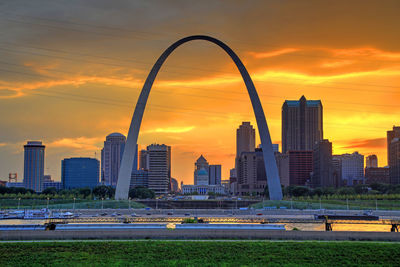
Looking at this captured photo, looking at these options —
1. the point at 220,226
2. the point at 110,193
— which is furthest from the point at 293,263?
the point at 110,193

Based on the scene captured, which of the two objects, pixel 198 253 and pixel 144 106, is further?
pixel 144 106

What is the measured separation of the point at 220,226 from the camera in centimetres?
4153

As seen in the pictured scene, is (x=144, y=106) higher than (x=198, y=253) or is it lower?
higher

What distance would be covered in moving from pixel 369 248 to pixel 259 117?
6188 centimetres

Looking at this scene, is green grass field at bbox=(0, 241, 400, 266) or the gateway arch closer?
green grass field at bbox=(0, 241, 400, 266)

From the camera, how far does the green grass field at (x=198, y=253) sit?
29.9 meters

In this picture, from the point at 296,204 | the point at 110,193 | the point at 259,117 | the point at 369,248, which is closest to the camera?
the point at 369,248

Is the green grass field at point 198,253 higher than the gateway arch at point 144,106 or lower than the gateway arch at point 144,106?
lower

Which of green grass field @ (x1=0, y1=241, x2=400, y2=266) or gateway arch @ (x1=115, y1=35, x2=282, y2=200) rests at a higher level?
gateway arch @ (x1=115, y1=35, x2=282, y2=200)

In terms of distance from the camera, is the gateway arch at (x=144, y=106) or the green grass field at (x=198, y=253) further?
the gateway arch at (x=144, y=106)

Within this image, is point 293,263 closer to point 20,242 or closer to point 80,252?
point 80,252

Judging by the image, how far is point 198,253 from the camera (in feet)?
103

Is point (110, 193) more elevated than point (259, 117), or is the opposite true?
point (259, 117)

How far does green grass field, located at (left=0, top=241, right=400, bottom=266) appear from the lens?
29875mm
